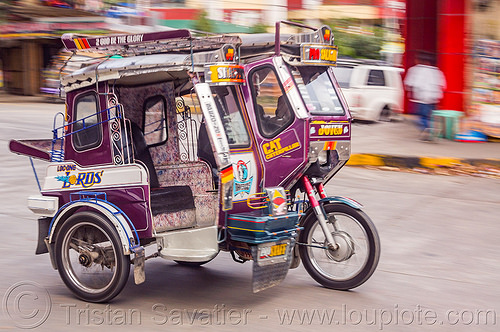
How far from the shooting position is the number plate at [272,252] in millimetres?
5395

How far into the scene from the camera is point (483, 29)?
14555 mm

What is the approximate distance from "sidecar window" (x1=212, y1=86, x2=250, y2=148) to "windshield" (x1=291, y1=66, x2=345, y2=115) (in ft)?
1.95

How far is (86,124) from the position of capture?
6117 mm

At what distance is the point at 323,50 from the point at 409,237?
3.19 meters

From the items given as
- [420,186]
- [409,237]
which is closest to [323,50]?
[409,237]

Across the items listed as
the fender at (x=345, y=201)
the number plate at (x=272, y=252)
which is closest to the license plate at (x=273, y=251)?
the number plate at (x=272, y=252)

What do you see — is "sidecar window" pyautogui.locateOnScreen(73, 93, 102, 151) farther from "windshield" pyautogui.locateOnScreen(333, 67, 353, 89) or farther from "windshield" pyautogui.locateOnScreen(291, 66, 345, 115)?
"windshield" pyautogui.locateOnScreen(333, 67, 353, 89)

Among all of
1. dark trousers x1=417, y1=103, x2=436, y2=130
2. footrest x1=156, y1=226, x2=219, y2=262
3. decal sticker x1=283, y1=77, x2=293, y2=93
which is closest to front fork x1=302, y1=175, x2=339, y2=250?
decal sticker x1=283, y1=77, x2=293, y2=93

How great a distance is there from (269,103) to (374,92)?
1324cm

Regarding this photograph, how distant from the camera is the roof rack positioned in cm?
561

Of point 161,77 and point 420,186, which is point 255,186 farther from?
point 420,186

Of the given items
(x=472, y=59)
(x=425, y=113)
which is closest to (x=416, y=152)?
(x=425, y=113)
